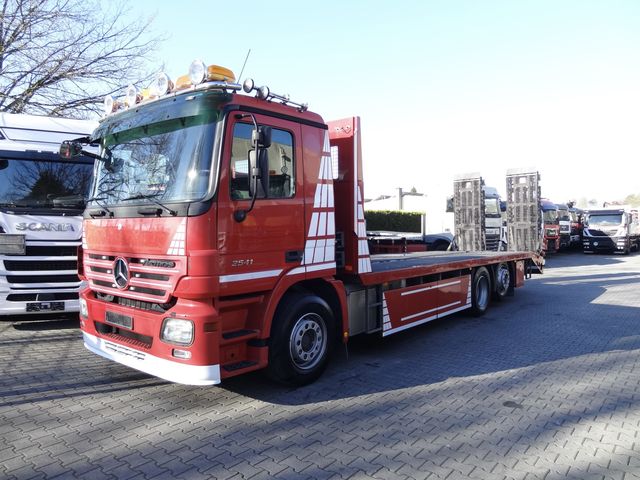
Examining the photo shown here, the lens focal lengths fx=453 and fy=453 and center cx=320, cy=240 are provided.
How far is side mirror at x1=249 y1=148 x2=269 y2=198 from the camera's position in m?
3.98

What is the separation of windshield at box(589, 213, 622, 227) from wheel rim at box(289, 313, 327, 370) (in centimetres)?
2631

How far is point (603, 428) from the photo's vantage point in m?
3.91

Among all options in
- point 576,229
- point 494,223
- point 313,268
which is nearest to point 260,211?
point 313,268

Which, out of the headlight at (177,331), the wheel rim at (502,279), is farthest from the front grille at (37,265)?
the wheel rim at (502,279)

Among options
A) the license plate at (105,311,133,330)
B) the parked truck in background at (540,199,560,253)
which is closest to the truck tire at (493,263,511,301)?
the license plate at (105,311,133,330)

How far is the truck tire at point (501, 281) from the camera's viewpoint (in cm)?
970

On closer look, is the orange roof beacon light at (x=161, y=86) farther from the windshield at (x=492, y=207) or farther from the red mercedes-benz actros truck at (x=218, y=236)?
the windshield at (x=492, y=207)

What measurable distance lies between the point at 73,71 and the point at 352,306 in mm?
11276

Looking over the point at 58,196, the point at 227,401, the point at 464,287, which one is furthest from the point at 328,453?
the point at 58,196

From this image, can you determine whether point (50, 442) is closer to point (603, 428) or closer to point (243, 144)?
point (243, 144)

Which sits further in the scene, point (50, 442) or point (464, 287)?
point (464, 287)

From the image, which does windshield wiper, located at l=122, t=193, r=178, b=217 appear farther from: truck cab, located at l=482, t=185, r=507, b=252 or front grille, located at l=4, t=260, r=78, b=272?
truck cab, located at l=482, t=185, r=507, b=252

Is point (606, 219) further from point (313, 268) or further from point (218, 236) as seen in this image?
point (218, 236)

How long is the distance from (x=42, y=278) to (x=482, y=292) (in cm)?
762
